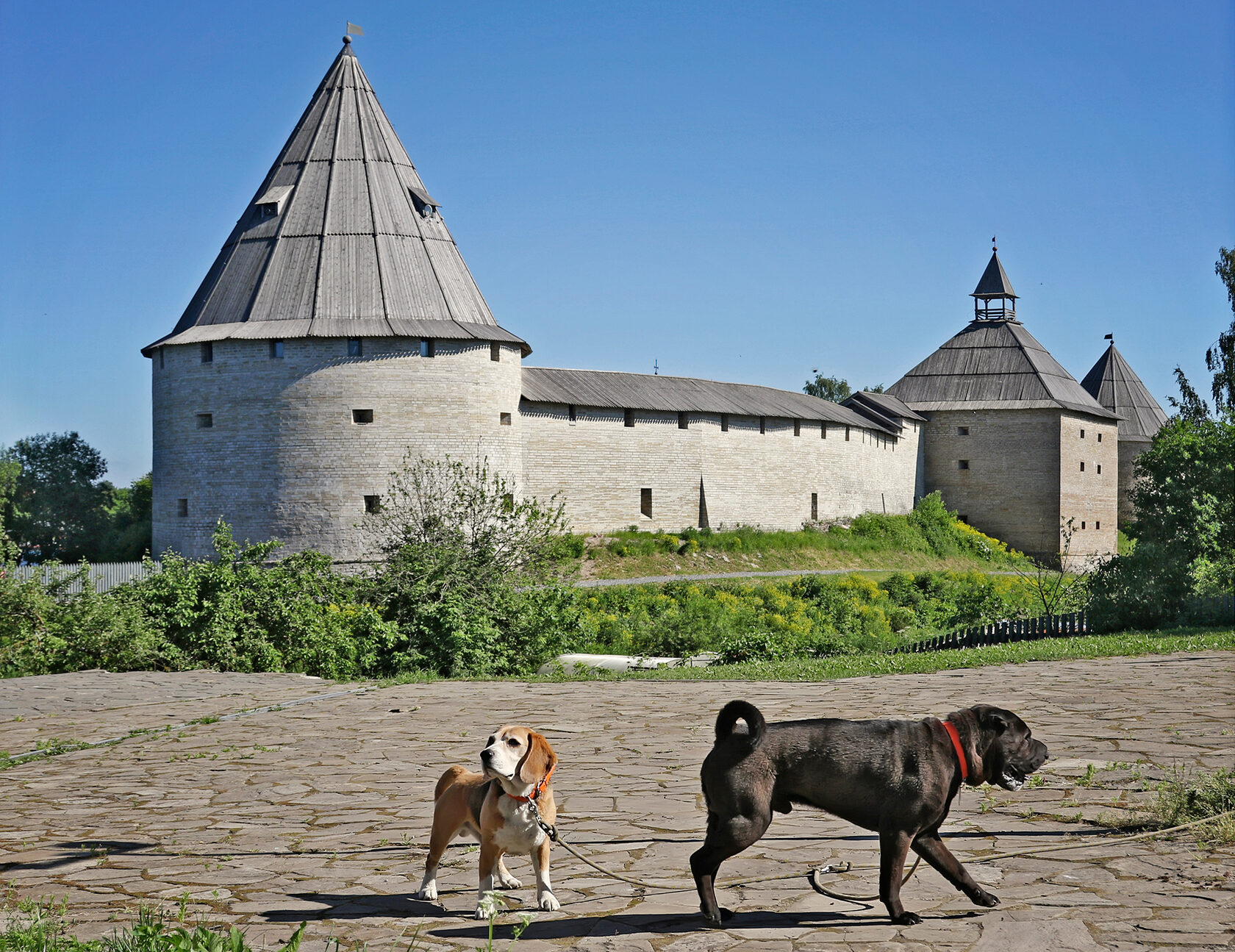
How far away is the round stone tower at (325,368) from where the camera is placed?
83.8 feet

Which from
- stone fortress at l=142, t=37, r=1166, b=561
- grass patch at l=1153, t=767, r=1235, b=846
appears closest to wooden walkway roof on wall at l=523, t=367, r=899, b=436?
stone fortress at l=142, t=37, r=1166, b=561

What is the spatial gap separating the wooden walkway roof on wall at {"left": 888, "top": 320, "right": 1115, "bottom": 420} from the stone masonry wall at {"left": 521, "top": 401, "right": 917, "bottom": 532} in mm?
5888

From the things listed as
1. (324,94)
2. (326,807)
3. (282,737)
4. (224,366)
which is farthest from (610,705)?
(324,94)

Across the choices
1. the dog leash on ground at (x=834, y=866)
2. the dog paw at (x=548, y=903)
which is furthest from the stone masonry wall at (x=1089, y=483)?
the dog paw at (x=548, y=903)

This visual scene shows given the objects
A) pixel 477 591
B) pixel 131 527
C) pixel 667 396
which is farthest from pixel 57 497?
pixel 477 591

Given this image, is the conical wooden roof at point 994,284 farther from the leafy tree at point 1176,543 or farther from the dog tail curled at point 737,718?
the dog tail curled at point 737,718

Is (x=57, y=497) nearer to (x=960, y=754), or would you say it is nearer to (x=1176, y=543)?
(x=1176, y=543)

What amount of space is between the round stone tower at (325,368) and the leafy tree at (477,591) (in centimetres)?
730

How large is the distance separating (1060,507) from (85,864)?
40583 millimetres

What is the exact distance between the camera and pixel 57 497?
152 feet

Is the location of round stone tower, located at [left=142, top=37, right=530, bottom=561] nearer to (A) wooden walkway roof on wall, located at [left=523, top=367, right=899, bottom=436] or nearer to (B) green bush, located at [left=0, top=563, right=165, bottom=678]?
(A) wooden walkway roof on wall, located at [left=523, top=367, right=899, bottom=436]

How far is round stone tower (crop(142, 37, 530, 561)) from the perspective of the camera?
2553 cm

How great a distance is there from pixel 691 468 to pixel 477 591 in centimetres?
1690

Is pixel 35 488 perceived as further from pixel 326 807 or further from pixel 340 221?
pixel 326 807
